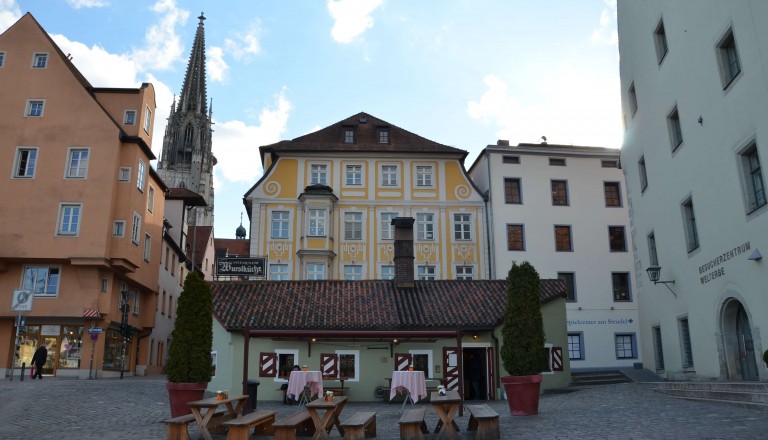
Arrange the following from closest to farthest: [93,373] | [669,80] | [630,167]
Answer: [669,80] → [630,167] → [93,373]

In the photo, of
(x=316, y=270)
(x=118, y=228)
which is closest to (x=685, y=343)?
(x=316, y=270)

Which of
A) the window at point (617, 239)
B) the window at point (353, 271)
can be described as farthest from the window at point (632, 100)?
the window at point (353, 271)

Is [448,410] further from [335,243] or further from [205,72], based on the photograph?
[205,72]

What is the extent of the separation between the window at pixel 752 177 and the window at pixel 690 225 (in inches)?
138

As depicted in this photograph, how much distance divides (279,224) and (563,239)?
638 inches

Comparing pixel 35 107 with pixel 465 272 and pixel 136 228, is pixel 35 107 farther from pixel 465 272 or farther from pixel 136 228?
pixel 465 272

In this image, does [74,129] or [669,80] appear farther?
[74,129]

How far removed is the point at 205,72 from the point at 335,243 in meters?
83.0

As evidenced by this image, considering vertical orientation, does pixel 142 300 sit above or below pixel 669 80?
below

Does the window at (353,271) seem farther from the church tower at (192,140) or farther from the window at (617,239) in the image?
the church tower at (192,140)

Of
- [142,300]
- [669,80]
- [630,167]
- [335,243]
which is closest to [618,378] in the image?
[630,167]

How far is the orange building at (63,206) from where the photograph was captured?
1272 inches

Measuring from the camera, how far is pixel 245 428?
10602 mm

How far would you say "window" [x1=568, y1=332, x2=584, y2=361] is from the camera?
35.3 meters
